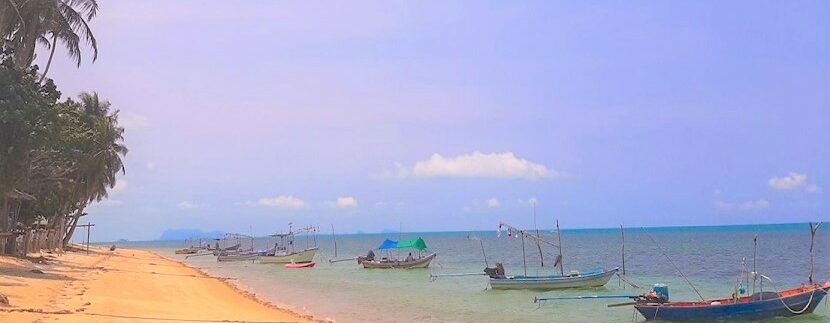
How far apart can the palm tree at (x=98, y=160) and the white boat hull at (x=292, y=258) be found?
46.6 ft

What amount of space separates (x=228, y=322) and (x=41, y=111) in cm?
1016

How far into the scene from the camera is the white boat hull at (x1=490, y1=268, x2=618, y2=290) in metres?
33.1

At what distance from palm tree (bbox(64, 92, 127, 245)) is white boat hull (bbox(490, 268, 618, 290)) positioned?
80.4 ft

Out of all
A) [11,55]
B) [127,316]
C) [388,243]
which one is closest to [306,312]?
[127,316]

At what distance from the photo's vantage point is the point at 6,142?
70.5 feet

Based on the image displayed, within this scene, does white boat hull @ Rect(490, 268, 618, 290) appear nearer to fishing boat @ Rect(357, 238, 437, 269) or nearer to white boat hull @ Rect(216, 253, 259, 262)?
fishing boat @ Rect(357, 238, 437, 269)

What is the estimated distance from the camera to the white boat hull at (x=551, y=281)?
33.1 meters

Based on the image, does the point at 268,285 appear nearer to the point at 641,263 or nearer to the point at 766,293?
the point at 766,293

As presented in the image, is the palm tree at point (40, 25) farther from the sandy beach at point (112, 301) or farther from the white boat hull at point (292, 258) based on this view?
the white boat hull at point (292, 258)

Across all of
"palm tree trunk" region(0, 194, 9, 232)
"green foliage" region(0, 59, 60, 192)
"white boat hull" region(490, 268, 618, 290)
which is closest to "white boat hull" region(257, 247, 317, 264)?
"palm tree trunk" region(0, 194, 9, 232)

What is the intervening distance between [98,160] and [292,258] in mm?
19227

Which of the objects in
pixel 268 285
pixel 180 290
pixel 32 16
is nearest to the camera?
pixel 32 16

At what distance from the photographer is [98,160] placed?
47125mm

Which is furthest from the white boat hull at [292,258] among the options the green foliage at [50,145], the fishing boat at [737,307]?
the fishing boat at [737,307]
